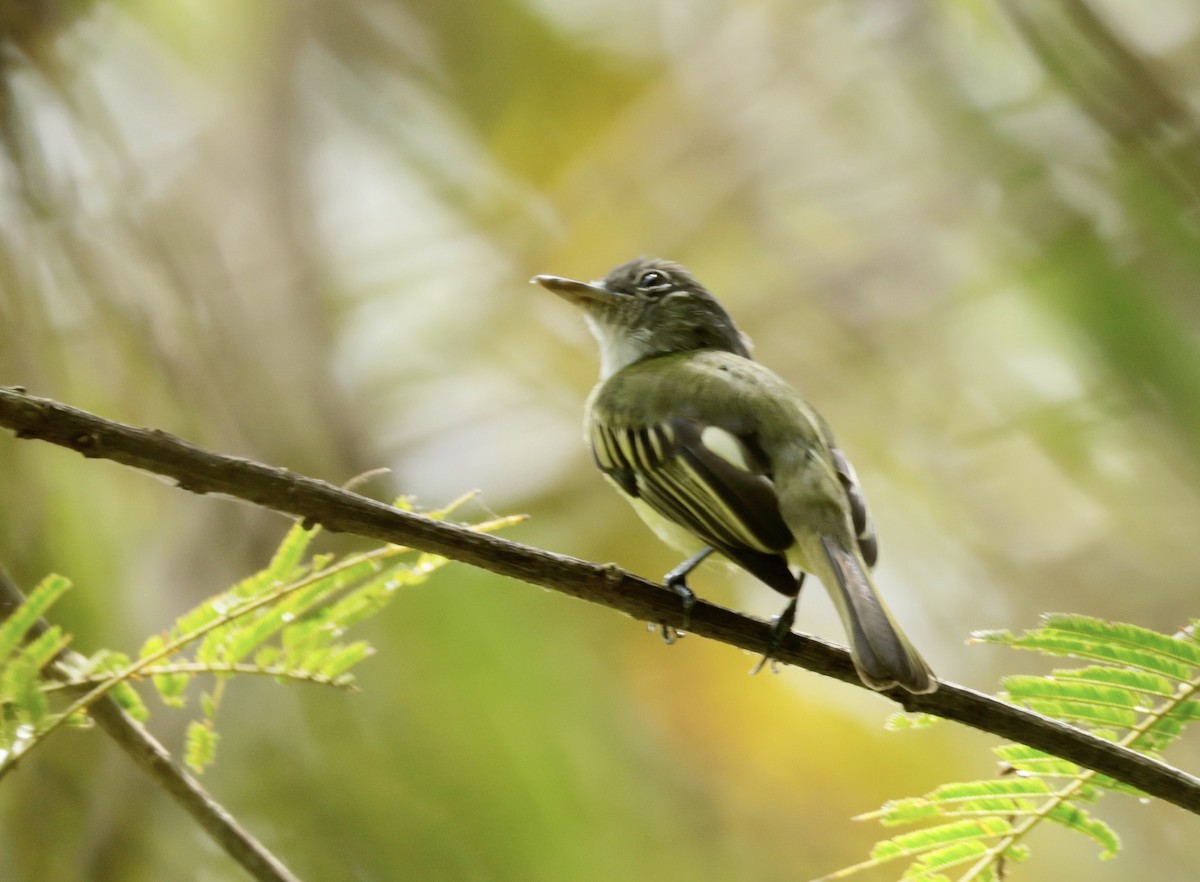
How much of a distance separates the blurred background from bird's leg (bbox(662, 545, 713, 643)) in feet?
5.24

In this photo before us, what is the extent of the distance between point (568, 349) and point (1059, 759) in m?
3.08

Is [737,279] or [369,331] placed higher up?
[737,279]

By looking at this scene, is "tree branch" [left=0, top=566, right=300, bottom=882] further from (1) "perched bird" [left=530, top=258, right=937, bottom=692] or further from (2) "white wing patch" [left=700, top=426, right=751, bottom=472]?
(2) "white wing patch" [left=700, top=426, right=751, bottom=472]

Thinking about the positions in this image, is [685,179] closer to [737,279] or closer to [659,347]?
[737,279]

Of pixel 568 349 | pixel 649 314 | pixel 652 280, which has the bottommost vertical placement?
pixel 649 314

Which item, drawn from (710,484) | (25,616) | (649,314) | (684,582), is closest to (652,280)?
(649,314)

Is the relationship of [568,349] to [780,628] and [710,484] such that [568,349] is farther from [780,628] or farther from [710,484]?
[780,628]

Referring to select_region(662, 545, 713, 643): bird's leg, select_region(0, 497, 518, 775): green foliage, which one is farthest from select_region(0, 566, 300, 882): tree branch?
select_region(662, 545, 713, 643): bird's leg

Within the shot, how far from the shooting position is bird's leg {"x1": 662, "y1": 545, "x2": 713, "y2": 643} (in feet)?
5.45

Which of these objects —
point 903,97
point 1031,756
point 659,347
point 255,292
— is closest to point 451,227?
point 255,292

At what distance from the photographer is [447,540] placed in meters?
1.43

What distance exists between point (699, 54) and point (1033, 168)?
135 cm

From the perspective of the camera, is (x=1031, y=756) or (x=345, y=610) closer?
(x=1031, y=756)

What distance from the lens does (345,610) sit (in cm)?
172
